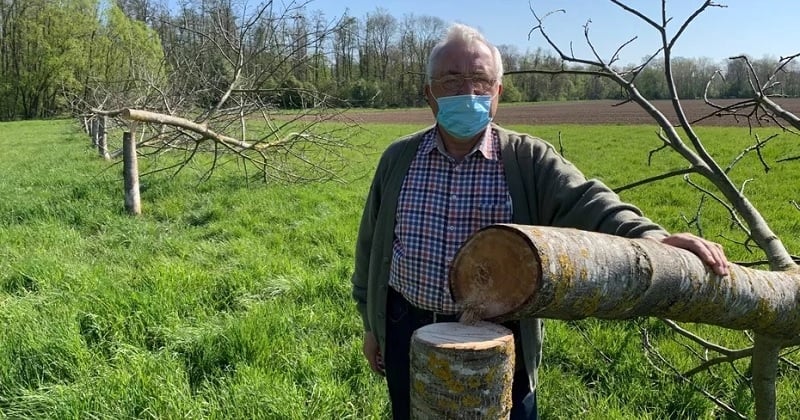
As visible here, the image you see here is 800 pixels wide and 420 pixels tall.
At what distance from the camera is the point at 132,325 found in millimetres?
3887

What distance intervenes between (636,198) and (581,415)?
7117 mm

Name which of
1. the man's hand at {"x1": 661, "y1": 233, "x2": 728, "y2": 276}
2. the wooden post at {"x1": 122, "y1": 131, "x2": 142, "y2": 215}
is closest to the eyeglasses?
the man's hand at {"x1": 661, "y1": 233, "x2": 728, "y2": 276}

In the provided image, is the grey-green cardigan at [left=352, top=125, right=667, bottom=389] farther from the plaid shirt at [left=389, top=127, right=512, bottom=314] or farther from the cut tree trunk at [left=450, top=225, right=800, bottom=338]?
the cut tree trunk at [left=450, top=225, right=800, bottom=338]

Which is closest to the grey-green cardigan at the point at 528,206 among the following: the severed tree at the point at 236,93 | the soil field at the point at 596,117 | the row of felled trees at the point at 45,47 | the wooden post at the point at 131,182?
the severed tree at the point at 236,93

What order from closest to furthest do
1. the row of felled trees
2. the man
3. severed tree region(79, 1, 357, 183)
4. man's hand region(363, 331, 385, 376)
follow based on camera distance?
1. the man
2. man's hand region(363, 331, 385, 376)
3. severed tree region(79, 1, 357, 183)
4. the row of felled trees

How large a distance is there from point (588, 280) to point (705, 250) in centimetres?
36

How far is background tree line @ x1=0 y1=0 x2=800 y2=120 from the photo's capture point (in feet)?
13.0

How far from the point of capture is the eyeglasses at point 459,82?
2006mm

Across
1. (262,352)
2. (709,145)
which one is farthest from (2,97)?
(262,352)

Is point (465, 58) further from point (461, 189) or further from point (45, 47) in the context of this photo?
point (45, 47)

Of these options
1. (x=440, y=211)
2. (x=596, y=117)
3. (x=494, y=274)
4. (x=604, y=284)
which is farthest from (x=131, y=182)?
(x=596, y=117)

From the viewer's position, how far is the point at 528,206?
196 cm

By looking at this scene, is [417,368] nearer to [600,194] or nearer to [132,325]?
[600,194]

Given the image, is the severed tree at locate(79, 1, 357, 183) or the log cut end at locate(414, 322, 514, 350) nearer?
the log cut end at locate(414, 322, 514, 350)
